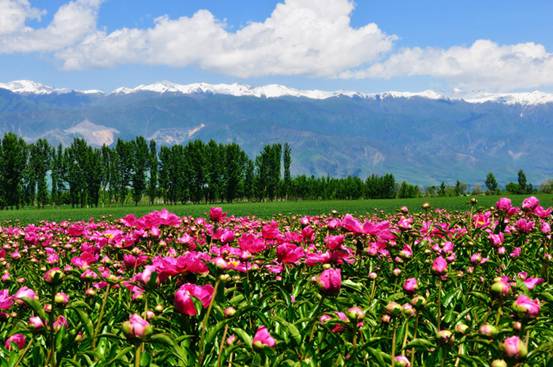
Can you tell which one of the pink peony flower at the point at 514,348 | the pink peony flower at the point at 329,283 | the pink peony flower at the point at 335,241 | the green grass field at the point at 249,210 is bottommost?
the green grass field at the point at 249,210

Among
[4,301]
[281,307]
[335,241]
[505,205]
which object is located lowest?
[281,307]

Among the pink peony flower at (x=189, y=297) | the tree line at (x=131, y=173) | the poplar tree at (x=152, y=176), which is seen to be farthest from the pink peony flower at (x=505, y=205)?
the poplar tree at (x=152, y=176)

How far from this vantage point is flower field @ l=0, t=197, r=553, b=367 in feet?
6.30

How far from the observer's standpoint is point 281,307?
3.39m

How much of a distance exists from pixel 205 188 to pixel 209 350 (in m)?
88.3

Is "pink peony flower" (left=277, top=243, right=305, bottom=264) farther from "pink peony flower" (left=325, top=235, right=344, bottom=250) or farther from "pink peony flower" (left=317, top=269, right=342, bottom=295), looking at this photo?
"pink peony flower" (left=317, top=269, right=342, bottom=295)

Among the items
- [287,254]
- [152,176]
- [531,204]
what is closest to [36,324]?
[287,254]

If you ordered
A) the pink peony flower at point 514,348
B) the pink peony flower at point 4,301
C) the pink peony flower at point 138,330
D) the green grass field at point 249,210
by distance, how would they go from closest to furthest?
1. the pink peony flower at point 514,348
2. the pink peony flower at point 138,330
3. the pink peony flower at point 4,301
4. the green grass field at point 249,210

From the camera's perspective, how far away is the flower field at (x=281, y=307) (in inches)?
75.6

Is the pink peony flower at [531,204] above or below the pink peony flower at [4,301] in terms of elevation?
above

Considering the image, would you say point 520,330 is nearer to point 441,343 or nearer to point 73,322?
point 441,343

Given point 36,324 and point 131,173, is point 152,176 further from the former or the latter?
point 36,324

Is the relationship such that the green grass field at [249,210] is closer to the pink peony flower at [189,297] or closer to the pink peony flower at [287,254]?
the pink peony flower at [287,254]

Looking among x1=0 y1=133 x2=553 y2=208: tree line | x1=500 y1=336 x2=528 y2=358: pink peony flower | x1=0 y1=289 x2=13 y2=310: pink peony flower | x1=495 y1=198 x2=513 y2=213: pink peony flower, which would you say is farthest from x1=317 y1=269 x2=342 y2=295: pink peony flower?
x1=0 y1=133 x2=553 y2=208: tree line
